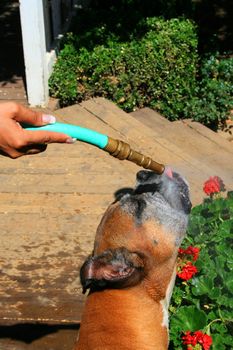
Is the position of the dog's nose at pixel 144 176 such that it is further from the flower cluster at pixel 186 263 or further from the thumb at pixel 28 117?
the thumb at pixel 28 117

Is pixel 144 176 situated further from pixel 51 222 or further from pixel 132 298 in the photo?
pixel 51 222

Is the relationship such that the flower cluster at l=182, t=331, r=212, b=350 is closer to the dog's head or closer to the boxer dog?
the boxer dog

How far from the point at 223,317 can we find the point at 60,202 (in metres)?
2.35

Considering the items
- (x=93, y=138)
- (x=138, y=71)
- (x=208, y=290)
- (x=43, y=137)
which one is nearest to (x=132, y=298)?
(x=208, y=290)

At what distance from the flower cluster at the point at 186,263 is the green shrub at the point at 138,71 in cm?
421

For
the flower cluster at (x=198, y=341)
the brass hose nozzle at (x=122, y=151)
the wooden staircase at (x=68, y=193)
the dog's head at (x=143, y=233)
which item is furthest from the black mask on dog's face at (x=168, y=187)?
the wooden staircase at (x=68, y=193)

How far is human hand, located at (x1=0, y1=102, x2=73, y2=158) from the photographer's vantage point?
117 inches

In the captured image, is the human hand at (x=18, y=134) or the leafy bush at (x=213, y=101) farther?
the leafy bush at (x=213, y=101)

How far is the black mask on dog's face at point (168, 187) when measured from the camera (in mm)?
3816

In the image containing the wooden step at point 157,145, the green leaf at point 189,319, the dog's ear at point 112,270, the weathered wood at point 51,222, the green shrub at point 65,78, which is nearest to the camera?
the dog's ear at point 112,270

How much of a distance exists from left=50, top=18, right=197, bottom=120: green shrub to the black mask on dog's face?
4.09m

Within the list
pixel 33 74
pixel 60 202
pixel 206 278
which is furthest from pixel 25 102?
pixel 206 278

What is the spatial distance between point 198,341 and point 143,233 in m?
0.69

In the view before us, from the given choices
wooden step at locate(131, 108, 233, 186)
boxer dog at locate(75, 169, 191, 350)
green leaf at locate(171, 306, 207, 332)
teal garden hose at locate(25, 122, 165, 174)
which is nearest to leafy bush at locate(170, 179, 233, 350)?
green leaf at locate(171, 306, 207, 332)
